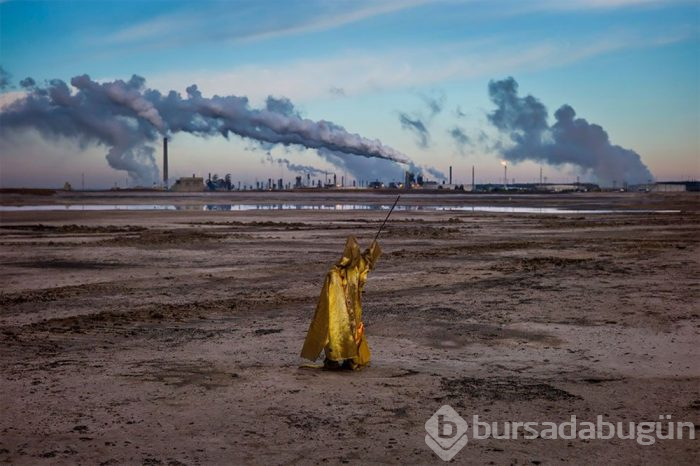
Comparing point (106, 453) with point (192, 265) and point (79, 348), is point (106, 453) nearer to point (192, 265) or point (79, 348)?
point (79, 348)

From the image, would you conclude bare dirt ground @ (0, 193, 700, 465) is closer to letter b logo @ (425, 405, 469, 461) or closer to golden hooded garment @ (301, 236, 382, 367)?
letter b logo @ (425, 405, 469, 461)

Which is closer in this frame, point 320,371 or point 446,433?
point 446,433

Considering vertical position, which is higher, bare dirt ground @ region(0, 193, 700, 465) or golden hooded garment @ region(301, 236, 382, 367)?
golden hooded garment @ region(301, 236, 382, 367)

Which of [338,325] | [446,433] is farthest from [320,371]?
[446,433]

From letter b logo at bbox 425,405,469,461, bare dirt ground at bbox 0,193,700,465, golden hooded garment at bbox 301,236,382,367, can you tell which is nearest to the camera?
letter b logo at bbox 425,405,469,461

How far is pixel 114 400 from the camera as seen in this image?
6.96m

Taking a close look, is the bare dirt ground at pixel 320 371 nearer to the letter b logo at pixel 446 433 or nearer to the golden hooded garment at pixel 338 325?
the letter b logo at pixel 446 433

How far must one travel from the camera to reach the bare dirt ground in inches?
230

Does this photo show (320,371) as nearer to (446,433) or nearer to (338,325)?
(338,325)

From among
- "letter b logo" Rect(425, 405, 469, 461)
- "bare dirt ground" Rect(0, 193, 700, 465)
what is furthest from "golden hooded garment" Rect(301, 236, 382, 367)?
"letter b logo" Rect(425, 405, 469, 461)

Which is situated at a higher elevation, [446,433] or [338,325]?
[338,325]

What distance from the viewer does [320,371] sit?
26.6 ft

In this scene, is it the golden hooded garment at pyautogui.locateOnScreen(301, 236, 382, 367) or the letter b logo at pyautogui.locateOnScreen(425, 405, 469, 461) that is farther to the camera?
the golden hooded garment at pyautogui.locateOnScreen(301, 236, 382, 367)

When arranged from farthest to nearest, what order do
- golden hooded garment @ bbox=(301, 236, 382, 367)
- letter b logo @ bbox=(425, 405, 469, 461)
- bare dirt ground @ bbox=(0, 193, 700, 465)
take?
golden hooded garment @ bbox=(301, 236, 382, 367), bare dirt ground @ bbox=(0, 193, 700, 465), letter b logo @ bbox=(425, 405, 469, 461)
